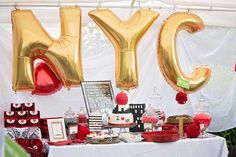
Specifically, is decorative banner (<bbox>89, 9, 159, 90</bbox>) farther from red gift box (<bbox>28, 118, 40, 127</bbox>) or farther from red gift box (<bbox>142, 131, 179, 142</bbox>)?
red gift box (<bbox>28, 118, 40, 127</bbox>)

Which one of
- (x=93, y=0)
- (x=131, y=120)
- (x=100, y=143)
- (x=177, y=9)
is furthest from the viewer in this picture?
(x=177, y=9)

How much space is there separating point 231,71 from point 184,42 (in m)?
0.62

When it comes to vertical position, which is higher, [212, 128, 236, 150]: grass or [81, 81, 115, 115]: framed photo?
[81, 81, 115, 115]: framed photo

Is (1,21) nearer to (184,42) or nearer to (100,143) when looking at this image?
(100,143)

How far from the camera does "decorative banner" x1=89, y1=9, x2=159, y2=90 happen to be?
112 inches

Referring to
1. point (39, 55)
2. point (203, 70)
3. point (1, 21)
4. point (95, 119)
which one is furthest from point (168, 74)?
point (1, 21)

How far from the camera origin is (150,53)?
3.74 metres

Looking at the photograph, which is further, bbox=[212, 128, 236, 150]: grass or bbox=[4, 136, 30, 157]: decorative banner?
bbox=[212, 128, 236, 150]: grass

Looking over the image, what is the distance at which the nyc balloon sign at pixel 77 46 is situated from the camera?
2692mm

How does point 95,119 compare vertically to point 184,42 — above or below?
below

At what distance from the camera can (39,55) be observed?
9.08ft

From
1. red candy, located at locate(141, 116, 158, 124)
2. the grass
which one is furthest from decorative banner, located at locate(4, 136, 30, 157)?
the grass

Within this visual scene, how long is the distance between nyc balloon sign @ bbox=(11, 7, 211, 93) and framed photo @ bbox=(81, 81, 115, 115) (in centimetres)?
17

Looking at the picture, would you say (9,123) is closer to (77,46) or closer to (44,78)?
(44,78)
